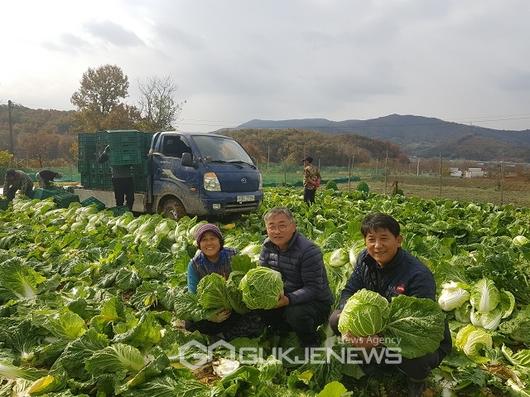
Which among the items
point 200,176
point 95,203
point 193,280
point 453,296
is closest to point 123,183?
point 95,203

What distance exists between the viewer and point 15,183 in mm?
12586

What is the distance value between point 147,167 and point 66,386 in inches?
273

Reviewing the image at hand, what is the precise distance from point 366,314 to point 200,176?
6.42 m

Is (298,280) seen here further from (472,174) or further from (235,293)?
(472,174)

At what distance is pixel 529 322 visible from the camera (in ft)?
12.2

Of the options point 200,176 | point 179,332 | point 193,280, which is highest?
point 200,176

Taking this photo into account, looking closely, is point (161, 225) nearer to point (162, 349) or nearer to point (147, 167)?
point (147, 167)

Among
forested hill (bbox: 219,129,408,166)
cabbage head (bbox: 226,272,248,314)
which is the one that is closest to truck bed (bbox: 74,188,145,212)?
cabbage head (bbox: 226,272,248,314)

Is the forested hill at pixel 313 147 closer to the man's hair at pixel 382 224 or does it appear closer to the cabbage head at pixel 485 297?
the cabbage head at pixel 485 297

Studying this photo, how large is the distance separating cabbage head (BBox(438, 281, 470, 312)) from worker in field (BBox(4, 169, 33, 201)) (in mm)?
11833

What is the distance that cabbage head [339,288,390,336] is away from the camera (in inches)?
107

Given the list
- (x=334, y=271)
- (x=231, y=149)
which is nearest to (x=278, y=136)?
(x=231, y=149)

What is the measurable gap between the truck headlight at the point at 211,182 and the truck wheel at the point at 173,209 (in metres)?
0.92

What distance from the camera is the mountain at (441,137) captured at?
111 meters
